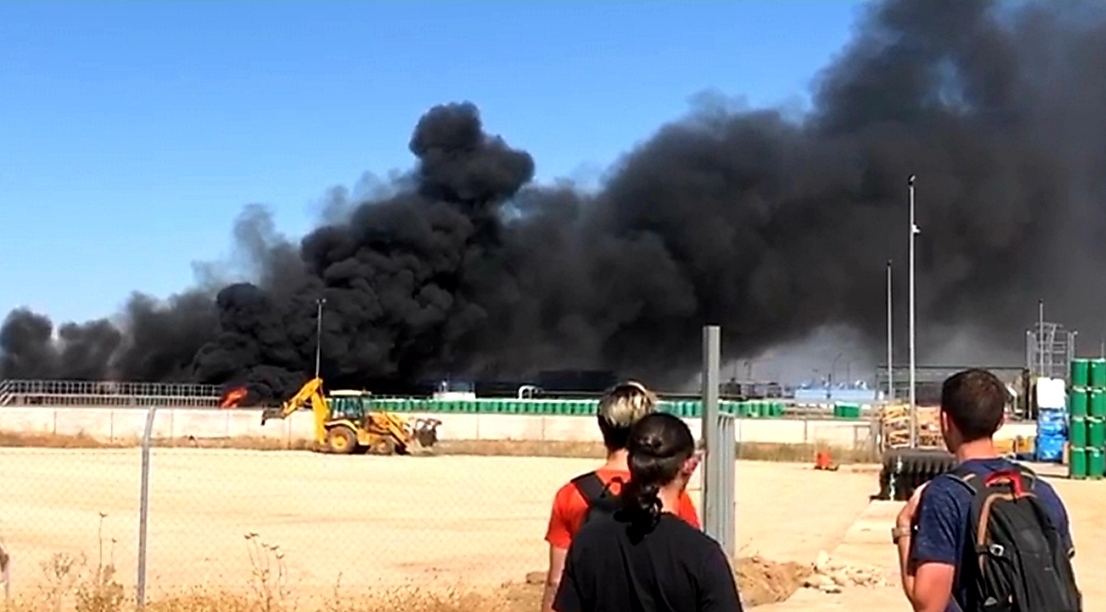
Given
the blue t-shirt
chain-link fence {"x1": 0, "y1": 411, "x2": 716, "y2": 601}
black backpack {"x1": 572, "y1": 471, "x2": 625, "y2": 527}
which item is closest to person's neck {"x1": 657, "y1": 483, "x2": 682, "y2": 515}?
black backpack {"x1": 572, "y1": 471, "x2": 625, "y2": 527}

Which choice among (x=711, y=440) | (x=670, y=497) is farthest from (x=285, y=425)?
(x=670, y=497)

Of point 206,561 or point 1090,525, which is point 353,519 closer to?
point 206,561

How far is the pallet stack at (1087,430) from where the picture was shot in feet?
103

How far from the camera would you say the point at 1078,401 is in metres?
31.4

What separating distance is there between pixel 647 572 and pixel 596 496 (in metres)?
0.84

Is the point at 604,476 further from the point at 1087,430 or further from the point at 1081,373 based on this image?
the point at 1087,430

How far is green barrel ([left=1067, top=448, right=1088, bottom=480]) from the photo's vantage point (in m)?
31.6

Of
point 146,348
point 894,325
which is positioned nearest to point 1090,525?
point 894,325

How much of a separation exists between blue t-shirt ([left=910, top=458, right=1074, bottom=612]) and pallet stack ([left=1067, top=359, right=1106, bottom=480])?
29262mm

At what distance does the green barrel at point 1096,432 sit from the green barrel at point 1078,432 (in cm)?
9

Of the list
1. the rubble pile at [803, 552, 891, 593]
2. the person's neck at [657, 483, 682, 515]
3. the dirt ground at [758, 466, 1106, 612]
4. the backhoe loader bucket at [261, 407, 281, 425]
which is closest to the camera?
the person's neck at [657, 483, 682, 515]

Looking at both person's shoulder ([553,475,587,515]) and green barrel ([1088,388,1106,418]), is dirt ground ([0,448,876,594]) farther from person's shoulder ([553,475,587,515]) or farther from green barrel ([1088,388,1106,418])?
person's shoulder ([553,475,587,515])

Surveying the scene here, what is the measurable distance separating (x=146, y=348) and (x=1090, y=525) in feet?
240

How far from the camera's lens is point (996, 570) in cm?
366
